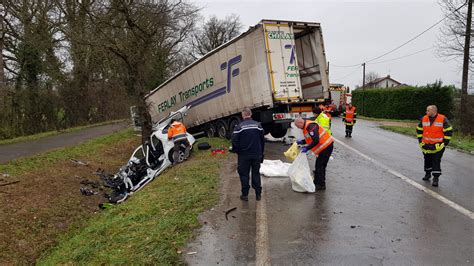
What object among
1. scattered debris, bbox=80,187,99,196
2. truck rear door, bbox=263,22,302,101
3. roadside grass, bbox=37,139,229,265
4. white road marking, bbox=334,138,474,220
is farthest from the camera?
truck rear door, bbox=263,22,302,101

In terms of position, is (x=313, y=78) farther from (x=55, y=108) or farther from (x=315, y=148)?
(x=55, y=108)

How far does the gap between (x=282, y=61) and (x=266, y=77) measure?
0.72 metres

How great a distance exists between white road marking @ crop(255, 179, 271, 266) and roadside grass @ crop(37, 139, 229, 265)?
2.56ft

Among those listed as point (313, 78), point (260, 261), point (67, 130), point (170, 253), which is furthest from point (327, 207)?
point (67, 130)

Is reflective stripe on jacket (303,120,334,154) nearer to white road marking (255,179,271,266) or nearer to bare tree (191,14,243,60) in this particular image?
white road marking (255,179,271,266)

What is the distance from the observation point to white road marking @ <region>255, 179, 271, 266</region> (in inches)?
161

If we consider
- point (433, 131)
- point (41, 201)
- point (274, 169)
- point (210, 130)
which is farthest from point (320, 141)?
point (210, 130)

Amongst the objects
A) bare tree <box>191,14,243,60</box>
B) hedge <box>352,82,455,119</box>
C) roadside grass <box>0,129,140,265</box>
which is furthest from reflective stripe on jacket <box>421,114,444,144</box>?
bare tree <box>191,14,243,60</box>

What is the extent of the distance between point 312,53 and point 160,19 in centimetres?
537

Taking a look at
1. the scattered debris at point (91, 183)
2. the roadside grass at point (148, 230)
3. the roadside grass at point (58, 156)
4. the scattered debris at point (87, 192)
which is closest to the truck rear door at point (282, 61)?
the roadside grass at point (148, 230)

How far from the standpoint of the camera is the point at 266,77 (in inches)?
453

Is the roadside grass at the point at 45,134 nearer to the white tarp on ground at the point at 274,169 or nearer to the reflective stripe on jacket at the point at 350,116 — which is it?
the white tarp on ground at the point at 274,169

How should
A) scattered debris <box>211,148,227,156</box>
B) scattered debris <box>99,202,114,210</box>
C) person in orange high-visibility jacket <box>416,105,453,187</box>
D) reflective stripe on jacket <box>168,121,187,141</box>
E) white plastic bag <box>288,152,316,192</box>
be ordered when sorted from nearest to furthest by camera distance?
white plastic bag <box>288,152,316,192</box> < person in orange high-visibility jacket <box>416,105,453,187</box> < scattered debris <box>99,202,114,210</box> < reflective stripe on jacket <box>168,121,187,141</box> < scattered debris <box>211,148,227,156</box>

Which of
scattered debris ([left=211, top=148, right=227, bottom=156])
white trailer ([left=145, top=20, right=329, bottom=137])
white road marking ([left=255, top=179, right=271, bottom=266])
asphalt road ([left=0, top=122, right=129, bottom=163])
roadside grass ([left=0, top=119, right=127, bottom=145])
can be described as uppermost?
white trailer ([left=145, top=20, right=329, bottom=137])
